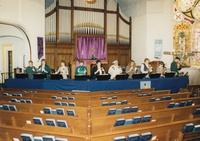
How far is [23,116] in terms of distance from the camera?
7.20 m

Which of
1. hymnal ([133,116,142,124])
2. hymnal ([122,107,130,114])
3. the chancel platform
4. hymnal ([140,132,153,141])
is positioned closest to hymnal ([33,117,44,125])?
hymnal ([133,116,142,124])

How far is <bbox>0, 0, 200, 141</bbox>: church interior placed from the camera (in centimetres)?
980

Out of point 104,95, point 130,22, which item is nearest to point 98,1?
point 130,22

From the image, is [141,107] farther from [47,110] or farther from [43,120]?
Answer: [43,120]

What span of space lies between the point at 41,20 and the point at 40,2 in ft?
2.69

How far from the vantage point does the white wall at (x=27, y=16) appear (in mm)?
15977

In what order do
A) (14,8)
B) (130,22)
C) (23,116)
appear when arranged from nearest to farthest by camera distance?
(23,116), (14,8), (130,22)

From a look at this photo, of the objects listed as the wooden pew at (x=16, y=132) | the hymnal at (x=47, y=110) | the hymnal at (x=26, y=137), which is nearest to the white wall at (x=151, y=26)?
the hymnal at (x=47, y=110)

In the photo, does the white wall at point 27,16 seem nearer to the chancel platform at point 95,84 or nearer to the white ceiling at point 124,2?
the chancel platform at point 95,84

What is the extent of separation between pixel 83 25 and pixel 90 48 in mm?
1247

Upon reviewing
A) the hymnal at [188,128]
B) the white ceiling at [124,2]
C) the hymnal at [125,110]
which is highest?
the white ceiling at [124,2]

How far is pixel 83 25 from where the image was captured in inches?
805

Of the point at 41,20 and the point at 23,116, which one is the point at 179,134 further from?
the point at 41,20

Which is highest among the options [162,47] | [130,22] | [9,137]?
[130,22]
